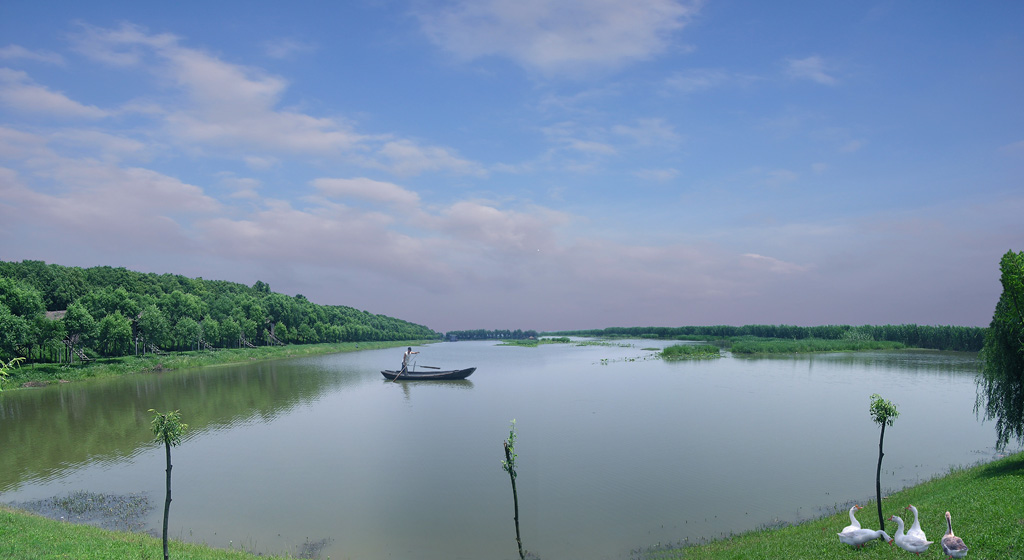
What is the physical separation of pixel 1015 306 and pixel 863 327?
9249cm

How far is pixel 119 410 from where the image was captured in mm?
30828

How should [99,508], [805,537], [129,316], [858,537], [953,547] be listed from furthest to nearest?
1. [129,316]
2. [99,508]
3. [805,537]
4. [858,537]
5. [953,547]

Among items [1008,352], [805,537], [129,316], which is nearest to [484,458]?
[805,537]

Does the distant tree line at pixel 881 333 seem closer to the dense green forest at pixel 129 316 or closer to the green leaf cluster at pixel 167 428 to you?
the green leaf cluster at pixel 167 428

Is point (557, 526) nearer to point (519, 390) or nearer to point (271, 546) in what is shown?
point (271, 546)

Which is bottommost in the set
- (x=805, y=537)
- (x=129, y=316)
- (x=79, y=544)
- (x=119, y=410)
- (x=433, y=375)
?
(x=119, y=410)

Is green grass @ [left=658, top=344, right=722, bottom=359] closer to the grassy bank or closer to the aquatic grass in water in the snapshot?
the aquatic grass in water

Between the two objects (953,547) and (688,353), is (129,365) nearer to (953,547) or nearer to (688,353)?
(953,547)

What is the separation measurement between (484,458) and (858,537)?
13.6 m

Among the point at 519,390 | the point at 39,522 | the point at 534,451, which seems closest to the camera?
the point at 39,522

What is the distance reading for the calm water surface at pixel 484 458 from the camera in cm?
1356

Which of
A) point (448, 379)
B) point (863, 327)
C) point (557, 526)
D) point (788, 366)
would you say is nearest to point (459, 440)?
point (557, 526)

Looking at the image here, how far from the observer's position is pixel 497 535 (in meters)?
13.1

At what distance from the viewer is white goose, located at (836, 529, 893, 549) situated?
9.19 meters
